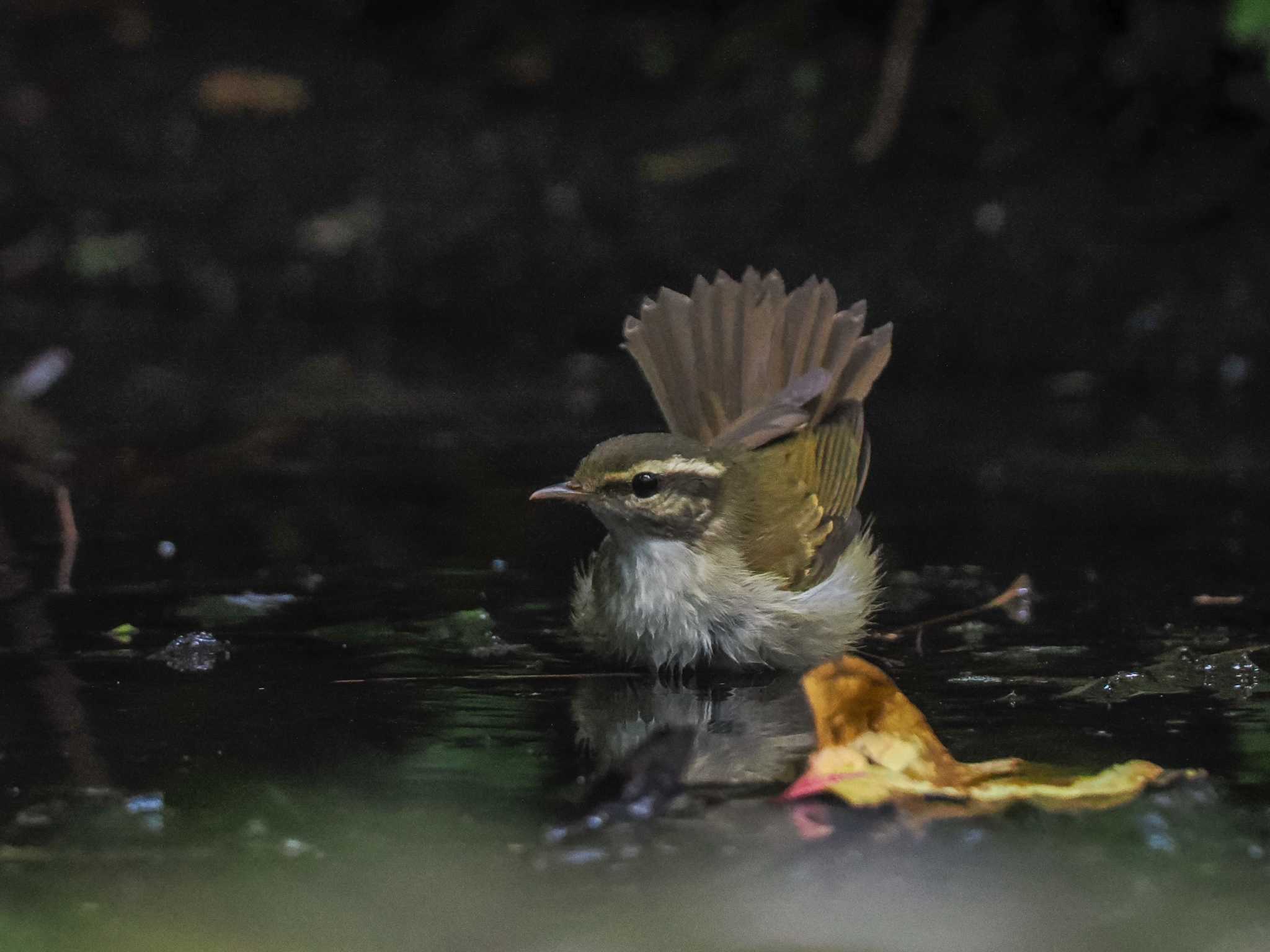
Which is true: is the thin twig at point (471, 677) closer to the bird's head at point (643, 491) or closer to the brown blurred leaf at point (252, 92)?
the bird's head at point (643, 491)

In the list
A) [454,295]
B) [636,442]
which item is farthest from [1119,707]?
[454,295]

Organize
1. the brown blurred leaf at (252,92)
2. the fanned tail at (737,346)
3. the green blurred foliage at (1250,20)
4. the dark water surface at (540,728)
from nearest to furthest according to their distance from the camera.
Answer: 1. the dark water surface at (540,728)
2. the fanned tail at (737,346)
3. the green blurred foliage at (1250,20)
4. the brown blurred leaf at (252,92)

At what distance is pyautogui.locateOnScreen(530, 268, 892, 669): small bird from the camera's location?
4762 millimetres

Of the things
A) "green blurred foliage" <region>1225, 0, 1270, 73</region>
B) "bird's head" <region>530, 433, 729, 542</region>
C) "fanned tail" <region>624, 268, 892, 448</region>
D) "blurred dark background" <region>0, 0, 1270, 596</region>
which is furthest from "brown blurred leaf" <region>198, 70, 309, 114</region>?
"bird's head" <region>530, 433, 729, 542</region>

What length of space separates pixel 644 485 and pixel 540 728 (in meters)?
0.93

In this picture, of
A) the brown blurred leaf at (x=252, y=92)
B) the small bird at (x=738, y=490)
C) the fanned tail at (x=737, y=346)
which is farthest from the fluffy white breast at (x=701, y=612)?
the brown blurred leaf at (x=252, y=92)

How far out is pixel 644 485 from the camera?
491 centimetres

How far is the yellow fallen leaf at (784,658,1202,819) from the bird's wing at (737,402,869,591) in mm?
1000

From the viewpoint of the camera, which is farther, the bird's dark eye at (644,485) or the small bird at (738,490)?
the bird's dark eye at (644,485)

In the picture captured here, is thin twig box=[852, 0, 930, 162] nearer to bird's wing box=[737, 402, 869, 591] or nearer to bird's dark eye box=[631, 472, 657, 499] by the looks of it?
bird's wing box=[737, 402, 869, 591]

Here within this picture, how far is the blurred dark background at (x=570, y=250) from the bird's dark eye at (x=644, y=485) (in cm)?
96

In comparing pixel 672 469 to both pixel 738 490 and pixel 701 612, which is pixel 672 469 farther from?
pixel 701 612

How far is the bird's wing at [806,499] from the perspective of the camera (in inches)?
197

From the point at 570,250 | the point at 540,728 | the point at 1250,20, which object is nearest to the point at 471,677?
the point at 540,728
